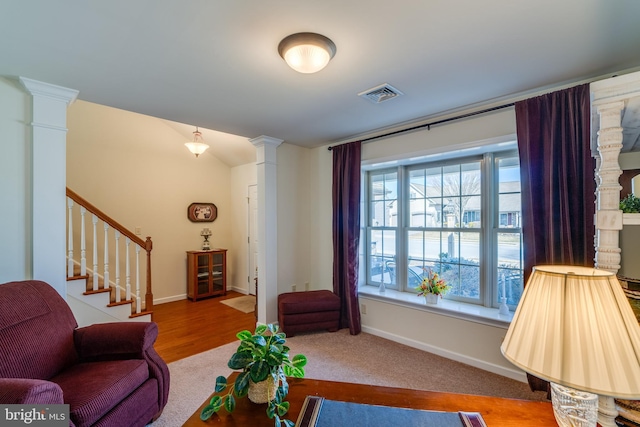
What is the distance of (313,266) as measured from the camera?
4055 mm

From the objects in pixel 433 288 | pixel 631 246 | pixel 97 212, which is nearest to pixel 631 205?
pixel 631 246

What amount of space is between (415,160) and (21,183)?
350cm

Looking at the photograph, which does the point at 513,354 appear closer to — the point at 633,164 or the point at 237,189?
the point at 633,164

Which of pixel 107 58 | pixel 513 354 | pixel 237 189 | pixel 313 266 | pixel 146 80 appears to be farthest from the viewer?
pixel 237 189

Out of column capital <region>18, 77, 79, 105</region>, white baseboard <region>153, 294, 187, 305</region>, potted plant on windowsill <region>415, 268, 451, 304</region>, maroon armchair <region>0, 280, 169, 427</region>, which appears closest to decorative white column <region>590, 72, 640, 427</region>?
potted plant on windowsill <region>415, 268, 451, 304</region>

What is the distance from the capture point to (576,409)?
3.11 feet

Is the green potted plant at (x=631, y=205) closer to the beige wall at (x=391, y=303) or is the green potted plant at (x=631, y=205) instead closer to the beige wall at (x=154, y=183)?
the beige wall at (x=391, y=303)

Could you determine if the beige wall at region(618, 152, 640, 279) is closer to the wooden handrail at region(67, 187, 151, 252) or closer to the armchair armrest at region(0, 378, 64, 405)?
the armchair armrest at region(0, 378, 64, 405)

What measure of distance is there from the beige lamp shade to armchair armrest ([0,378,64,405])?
1.88m

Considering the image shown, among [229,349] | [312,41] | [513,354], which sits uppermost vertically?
[312,41]

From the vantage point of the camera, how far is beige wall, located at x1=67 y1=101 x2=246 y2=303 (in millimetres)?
4117

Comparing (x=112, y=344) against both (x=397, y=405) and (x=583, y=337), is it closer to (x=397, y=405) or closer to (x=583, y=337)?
(x=397, y=405)

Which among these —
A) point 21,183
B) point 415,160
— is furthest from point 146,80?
point 415,160

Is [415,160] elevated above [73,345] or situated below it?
above
